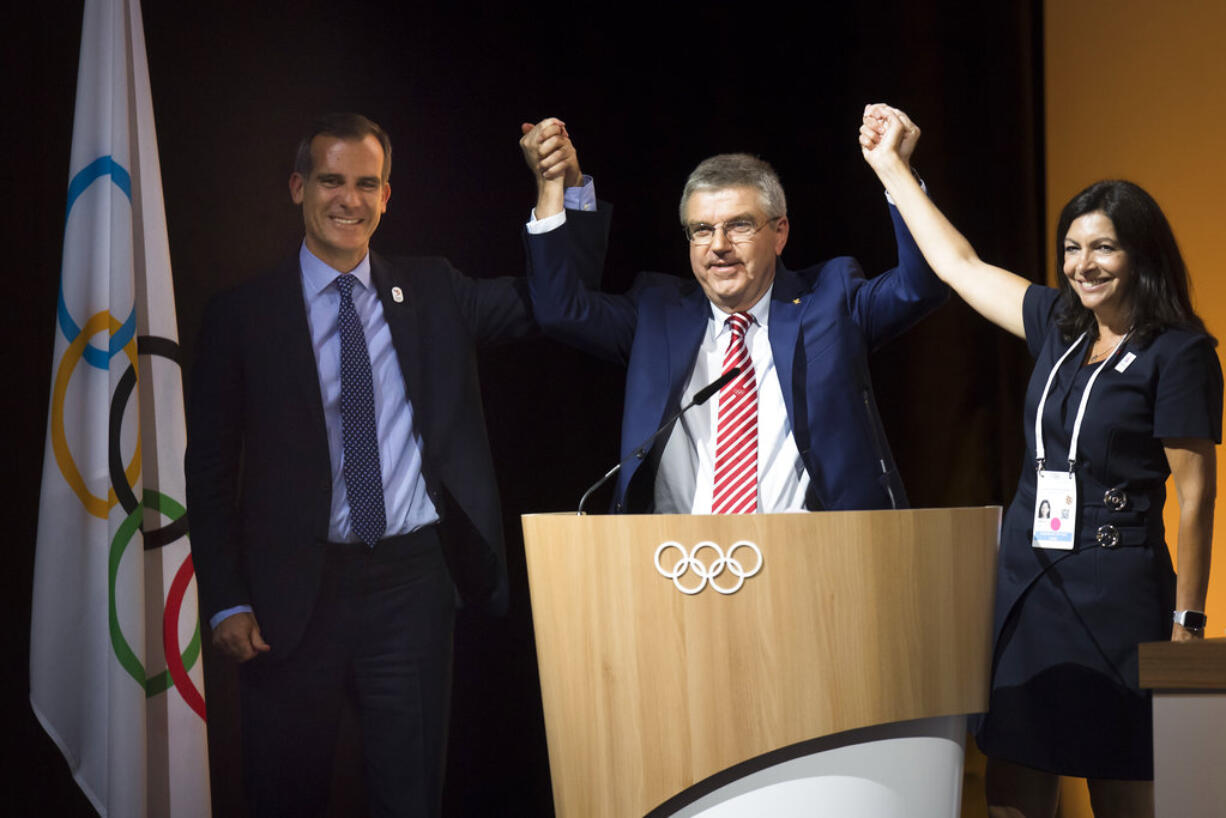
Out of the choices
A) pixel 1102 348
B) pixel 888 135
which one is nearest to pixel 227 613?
pixel 888 135

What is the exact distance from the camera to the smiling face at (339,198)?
3074 millimetres

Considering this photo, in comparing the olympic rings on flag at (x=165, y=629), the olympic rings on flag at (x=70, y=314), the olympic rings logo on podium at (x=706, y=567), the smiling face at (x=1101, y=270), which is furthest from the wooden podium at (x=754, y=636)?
the olympic rings on flag at (x=70, y=314)

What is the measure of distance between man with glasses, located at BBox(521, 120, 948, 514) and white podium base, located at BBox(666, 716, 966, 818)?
0.74m

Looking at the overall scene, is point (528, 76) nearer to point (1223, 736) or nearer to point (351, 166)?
point (351, 166)

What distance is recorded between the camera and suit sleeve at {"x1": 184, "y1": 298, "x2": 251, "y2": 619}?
2902 millimetres

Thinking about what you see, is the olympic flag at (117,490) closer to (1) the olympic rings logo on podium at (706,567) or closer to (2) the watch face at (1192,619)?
(1) the olympic rings logo on podium at (706,567)

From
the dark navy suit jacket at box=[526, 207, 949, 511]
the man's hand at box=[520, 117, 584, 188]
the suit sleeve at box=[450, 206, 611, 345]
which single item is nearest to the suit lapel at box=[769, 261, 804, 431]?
the dark navy suit jacket at box=[526, 207, 949, 511]

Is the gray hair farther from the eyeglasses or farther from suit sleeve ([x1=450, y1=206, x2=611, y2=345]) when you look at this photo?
suit sleeve ([x1=450, y1=206, x2=611, y2=345])

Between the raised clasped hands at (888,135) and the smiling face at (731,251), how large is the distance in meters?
0.28

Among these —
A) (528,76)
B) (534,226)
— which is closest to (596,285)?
(534,226)

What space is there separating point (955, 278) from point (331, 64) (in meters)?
1.62

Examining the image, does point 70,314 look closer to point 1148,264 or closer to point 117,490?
point 117,490

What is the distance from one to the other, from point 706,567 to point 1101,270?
44.5 inches

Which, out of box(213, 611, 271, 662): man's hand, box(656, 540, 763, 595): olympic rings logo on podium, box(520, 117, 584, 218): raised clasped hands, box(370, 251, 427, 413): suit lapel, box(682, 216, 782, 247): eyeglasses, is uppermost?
box(520, 117, 584, 218): raised clasped hands
